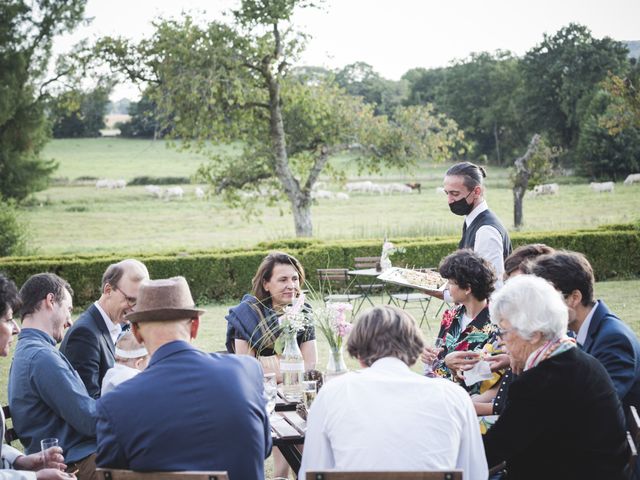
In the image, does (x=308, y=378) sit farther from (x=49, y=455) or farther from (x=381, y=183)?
(x=381, y=183)

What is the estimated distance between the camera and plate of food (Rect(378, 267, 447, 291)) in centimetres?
637

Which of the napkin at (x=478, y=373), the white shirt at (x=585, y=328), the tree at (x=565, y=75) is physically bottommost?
the napkin at (x=478, y=373)

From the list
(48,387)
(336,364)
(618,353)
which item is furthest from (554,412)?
(48,387)

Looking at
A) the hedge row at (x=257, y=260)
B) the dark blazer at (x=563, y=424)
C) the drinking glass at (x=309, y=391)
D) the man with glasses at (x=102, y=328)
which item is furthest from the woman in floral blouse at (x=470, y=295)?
the hedge row at (x=257, y=260)

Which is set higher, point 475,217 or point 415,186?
point 475,217

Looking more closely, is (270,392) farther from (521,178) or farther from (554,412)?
(521,178)

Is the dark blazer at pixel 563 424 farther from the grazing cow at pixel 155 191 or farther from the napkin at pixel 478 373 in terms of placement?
the grazing cow at pixel 155 191

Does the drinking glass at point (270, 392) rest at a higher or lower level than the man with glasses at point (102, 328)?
lower

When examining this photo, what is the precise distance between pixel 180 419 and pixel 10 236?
21.7 meters

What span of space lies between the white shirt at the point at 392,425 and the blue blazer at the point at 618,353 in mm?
988

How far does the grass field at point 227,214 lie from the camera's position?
3194 centimetres

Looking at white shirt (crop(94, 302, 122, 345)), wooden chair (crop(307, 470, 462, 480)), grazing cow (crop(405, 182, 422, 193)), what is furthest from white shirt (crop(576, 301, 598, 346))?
grazing cow (crop(405, 182, 422, 193))

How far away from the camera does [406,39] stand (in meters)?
48.2

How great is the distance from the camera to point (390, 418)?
2789 millimetres
